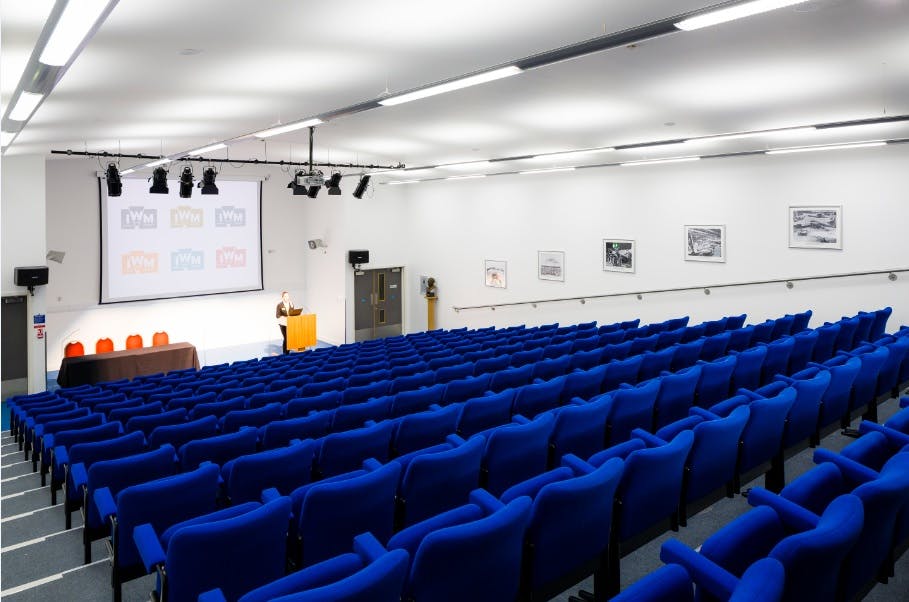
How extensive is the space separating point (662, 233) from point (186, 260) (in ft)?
38.4

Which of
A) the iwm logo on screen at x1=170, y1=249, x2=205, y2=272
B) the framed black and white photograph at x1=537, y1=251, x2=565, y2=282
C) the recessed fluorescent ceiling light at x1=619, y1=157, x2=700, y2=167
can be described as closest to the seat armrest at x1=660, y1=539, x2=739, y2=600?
the recessed fluorescent ceiling light at x1=619, y1=157, x2=700, y2=167

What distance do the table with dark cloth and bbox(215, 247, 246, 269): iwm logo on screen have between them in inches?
127

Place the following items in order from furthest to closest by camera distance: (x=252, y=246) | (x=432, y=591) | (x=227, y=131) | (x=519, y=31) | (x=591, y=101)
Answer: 1. (x=252, y=246)
2. (x=227, y=131)
3. (x=591, y=101)
4. (x=519, y=31)
5. (x=432, y=591)

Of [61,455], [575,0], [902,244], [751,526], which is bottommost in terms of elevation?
[61,455]

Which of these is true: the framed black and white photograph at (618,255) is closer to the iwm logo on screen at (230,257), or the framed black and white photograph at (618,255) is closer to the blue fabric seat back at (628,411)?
the blue fabric seat back at (628,411)

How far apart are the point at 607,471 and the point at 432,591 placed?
1.05 meters

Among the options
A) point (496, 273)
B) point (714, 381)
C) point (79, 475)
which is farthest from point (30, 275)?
point (714, 381)

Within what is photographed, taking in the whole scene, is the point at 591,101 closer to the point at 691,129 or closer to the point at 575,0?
the point at 691,129

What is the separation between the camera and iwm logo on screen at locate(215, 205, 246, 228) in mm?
16938

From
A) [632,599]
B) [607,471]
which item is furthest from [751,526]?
[632,599]

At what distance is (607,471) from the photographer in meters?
3.05

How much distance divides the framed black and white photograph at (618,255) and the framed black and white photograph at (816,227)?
322 centimetres

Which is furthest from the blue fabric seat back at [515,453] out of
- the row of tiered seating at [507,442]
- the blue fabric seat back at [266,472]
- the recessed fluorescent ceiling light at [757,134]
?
the recessed fluorescent ceiling light at [757,134]

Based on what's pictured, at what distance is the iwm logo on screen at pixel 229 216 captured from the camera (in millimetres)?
16938
